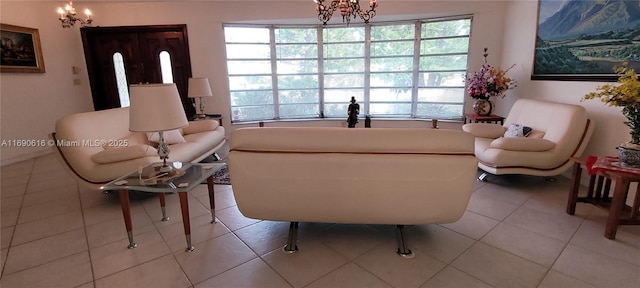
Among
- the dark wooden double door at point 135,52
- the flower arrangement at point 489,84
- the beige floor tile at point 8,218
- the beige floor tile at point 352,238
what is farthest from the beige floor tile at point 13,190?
the flower arrangement at point 489,84

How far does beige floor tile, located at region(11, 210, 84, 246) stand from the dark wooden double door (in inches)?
131

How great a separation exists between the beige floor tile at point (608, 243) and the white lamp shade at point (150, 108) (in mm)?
3011

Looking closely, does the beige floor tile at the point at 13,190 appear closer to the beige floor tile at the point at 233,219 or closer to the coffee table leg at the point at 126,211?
the coffee table leg at the point at 126,211

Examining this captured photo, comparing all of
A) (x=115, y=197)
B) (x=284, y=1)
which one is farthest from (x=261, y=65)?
(x=115, y=197)

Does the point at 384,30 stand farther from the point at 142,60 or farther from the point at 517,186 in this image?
the point at 142,60

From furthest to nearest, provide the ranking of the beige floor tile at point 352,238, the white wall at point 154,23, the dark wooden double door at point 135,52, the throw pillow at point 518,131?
the dark wooden double door at point 135,52
the white wall at point 154,23
the throw pillow at point 518,131
the beige floor tile at point 352,238

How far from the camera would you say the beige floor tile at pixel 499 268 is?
177 centimetres

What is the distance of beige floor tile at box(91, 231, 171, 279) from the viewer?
76.7 inches

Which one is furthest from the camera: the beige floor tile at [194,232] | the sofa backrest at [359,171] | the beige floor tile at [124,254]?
the beige floor tile at [194,232]

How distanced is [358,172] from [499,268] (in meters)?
1.08

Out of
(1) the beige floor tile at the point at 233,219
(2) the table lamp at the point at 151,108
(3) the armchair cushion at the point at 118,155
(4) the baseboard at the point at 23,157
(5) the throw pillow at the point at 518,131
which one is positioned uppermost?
(2) the table lamp at the point at 151,108

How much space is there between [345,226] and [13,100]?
5.35 metres

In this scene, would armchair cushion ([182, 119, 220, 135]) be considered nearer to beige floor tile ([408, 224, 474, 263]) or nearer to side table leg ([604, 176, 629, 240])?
beige floor tile ([408, 224, 474, 263])

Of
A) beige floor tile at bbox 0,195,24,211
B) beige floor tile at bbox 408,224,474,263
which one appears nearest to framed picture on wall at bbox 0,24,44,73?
beige floor tile at bbox 0,195,24,211
